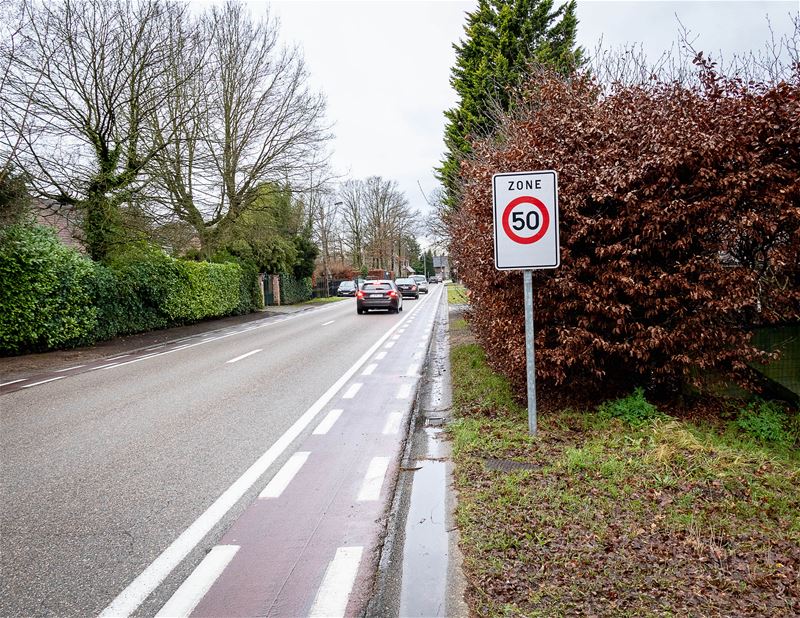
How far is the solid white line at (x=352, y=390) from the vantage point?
26.7 feet

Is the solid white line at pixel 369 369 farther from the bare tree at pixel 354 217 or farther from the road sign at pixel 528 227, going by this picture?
the bare tree at pixel 354 217

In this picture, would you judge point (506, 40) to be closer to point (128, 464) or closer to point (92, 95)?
point (92, 95)

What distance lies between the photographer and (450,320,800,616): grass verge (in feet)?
9.29

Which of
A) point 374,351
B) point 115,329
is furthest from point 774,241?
point 115,329

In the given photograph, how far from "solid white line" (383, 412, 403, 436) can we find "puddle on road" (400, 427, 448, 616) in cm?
116

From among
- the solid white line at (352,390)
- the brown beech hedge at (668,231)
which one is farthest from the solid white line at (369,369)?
the brown beech hedge at (668,231)

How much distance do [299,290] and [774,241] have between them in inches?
1495

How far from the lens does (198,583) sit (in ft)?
10.4

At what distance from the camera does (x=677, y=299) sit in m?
5.70

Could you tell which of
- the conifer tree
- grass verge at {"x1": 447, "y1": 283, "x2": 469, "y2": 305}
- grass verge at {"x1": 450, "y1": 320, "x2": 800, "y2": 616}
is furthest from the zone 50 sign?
the conifer tree

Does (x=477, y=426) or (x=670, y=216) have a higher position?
(x=670, y=216)

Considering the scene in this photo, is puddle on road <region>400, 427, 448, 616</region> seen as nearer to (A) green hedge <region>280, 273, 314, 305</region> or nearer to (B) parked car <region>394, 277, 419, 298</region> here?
(A) green hedge <region>280, 273, 314, 305</region>

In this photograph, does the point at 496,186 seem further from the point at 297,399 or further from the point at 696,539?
the point at 297,399

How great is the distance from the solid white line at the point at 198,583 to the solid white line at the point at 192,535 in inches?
6.1
